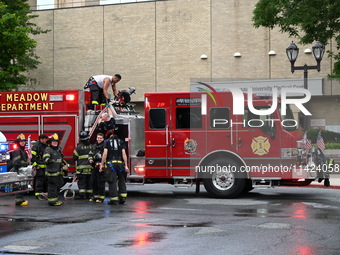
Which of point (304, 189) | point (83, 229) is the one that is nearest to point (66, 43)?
point (304, 189)

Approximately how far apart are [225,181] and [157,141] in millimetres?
1888

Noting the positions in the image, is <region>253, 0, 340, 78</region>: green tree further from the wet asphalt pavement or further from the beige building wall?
the beige building wall

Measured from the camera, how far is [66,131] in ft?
52.1

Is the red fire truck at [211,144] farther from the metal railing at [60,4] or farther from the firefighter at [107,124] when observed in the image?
the metal railing at [60,4]

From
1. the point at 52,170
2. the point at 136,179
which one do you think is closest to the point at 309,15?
the point at 136,179

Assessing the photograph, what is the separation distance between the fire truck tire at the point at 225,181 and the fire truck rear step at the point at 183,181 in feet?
1.10

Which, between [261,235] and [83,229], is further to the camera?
[83,229]

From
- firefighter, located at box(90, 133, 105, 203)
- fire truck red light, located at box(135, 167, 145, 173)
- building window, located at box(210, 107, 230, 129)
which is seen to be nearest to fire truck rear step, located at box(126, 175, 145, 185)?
fire truck red light, located at box(135, 167, 145, 173)

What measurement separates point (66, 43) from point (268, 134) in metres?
26.1

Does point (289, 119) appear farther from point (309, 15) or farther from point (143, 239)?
Result: point (309, 15)

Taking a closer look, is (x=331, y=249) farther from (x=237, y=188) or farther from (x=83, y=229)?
(x=237, y=188)

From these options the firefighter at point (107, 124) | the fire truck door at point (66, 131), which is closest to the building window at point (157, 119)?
the firefighter at point (107, 124)

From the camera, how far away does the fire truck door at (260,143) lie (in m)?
14.4

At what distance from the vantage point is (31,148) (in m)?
15.3
